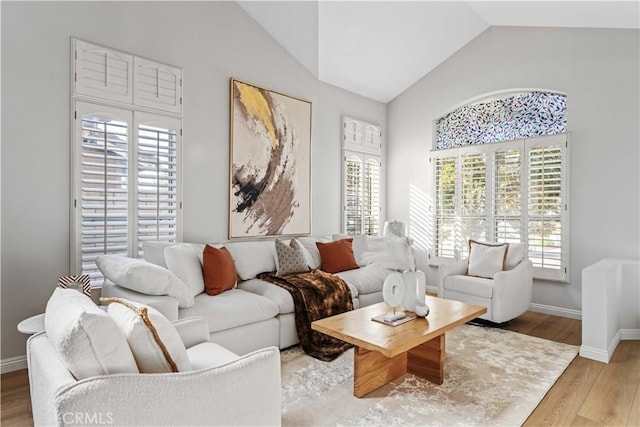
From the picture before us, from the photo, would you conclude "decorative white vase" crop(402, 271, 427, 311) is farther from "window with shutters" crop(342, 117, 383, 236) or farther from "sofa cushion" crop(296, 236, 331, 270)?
"window with shutters" crop(342, 117, 383, 236)

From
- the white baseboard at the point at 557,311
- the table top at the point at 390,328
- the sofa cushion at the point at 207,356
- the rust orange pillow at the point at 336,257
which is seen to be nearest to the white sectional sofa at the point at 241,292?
the rust orange pillow at the point at 336,257

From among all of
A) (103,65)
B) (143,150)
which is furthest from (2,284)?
(103,65)

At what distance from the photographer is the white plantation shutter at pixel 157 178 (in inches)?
135

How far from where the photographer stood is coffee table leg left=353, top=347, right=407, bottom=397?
2445mm

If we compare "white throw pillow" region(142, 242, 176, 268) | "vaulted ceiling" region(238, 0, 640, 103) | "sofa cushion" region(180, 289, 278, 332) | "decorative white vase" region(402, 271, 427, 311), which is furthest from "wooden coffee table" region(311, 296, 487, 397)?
"vaulted ceiling" region(238, 0, 640, 103)

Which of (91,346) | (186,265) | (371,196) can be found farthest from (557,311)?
(91,346)

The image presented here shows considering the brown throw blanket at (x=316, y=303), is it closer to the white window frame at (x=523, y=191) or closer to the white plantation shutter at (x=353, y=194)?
the white plantation shutter at (x=353, y=194)

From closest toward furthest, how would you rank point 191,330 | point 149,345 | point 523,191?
point 149,345
point 191,330
point 523,191

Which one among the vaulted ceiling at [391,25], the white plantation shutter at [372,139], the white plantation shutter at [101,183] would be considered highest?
the vaulted ceiling at [391,25]

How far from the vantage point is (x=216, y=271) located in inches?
129

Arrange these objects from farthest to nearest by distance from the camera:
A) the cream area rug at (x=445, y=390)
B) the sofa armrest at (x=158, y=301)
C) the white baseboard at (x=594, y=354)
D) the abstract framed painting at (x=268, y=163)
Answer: the abstract framed painting at (x=268, y=163) → the white baseboard at (x=594, y=354) → the sofa armrest at (x=158, y=301) → the cream area rug at (x=445, y=390)

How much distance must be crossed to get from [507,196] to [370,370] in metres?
3.26

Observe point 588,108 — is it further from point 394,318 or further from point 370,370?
point 370,370

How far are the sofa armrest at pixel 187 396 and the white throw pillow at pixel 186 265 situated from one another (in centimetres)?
174
